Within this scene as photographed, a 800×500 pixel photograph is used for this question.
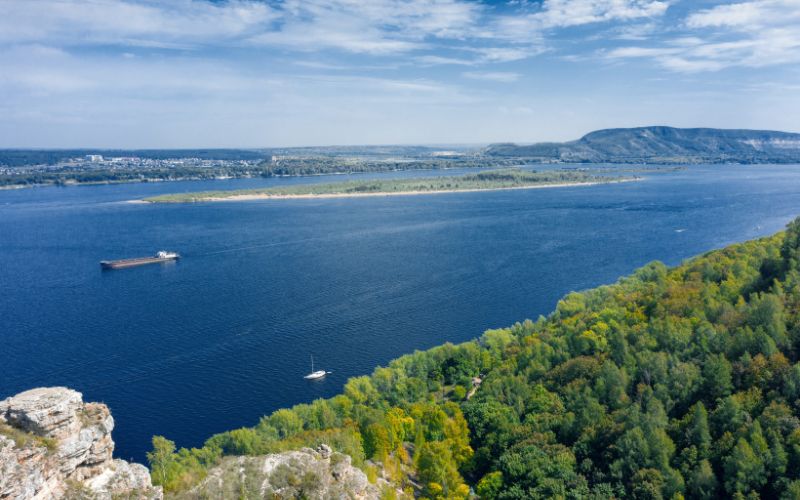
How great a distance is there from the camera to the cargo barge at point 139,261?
9331cm

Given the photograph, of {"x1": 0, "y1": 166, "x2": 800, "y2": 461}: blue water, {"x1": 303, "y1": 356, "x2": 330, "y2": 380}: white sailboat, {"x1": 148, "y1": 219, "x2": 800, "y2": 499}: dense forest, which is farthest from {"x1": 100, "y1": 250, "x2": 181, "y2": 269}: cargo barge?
{"x1": 148, "y1": 219, "x2": 800, "y2": 499}: dense forest

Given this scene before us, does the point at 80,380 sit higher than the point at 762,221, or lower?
lower

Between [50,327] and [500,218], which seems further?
[500,218]

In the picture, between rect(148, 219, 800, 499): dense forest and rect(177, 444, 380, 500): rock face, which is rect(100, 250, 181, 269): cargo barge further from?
rect(177, 444, 380, 500): rock face

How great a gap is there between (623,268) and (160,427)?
66119 millimetres

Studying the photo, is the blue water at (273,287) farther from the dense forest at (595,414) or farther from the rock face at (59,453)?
the rock face at (59,453)

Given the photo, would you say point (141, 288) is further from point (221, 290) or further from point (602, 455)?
point (602, 455)

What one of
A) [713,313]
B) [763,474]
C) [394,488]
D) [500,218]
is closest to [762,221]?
[500,218]

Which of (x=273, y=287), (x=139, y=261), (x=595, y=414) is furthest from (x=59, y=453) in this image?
(x=139, y=261)

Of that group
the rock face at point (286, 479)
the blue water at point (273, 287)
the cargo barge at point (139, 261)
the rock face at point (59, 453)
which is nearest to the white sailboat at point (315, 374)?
the blue water at point (273, 287)

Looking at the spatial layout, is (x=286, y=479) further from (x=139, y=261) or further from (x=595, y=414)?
(x=139, y=261)

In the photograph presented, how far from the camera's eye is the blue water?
5034 centimetres

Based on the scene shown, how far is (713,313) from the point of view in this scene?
142ft

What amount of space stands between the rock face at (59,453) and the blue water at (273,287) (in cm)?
2091
